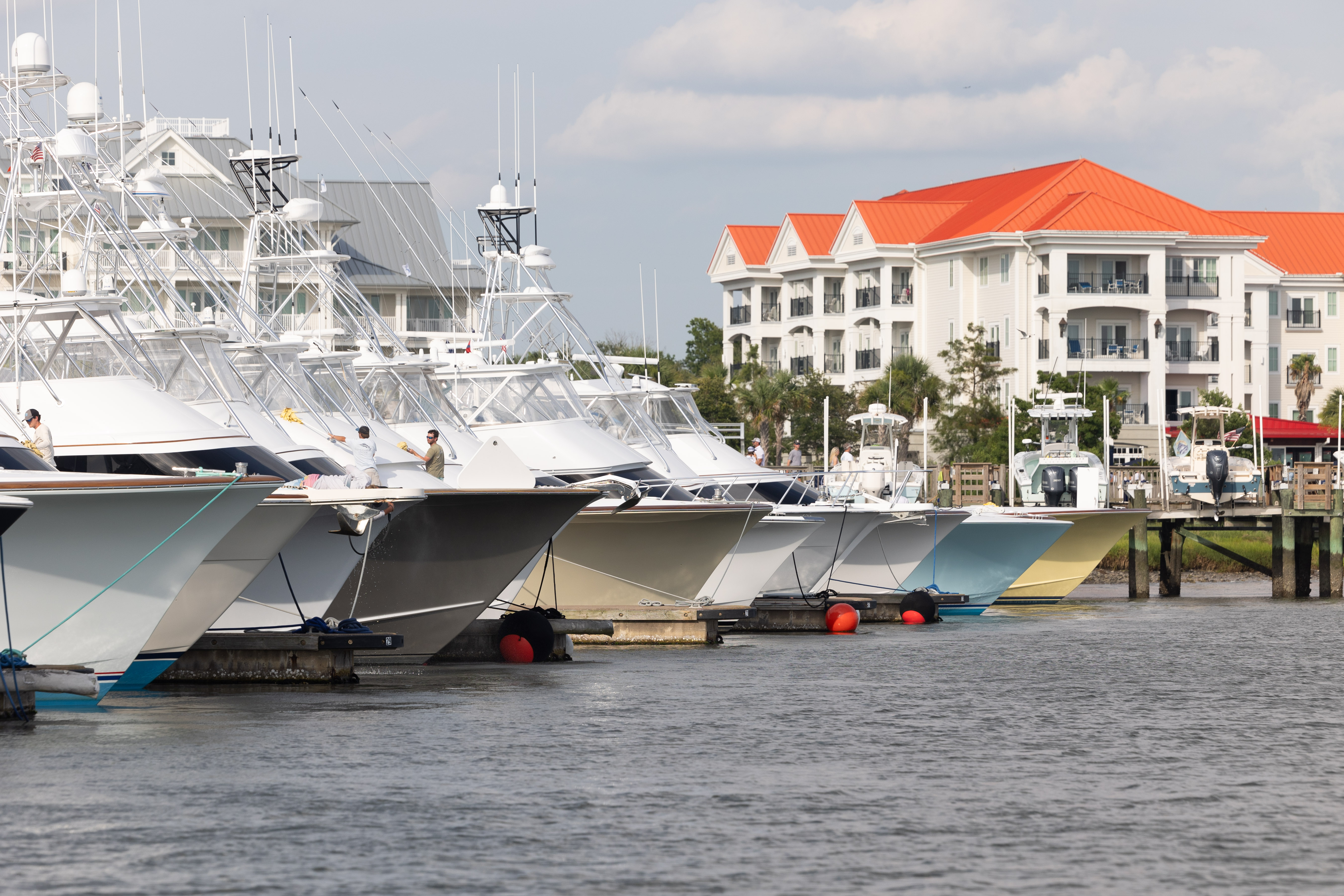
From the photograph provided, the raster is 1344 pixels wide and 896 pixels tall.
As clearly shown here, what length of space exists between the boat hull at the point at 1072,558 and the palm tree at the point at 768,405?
27.5 metres

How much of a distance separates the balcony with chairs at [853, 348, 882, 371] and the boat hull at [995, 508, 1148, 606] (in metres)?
36.7

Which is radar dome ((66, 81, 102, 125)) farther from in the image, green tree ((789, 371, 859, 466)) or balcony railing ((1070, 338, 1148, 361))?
balcony railing ((1070, 338, 1148, 361))

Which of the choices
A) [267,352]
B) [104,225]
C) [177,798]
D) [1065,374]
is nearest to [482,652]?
[267,352]

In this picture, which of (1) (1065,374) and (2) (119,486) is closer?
(2) (119,486)

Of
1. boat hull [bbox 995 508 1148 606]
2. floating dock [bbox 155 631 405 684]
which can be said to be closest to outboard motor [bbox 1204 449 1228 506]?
boat hull [bbox 995 508 1148 606]

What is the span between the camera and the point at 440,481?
80.2ft

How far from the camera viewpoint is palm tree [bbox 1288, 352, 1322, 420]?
268ft

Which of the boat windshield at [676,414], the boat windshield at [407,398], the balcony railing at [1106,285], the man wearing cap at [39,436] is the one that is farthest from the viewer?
the balcony railing at [1106,285]

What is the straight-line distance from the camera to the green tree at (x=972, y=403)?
6669cm

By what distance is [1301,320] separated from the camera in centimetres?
8538

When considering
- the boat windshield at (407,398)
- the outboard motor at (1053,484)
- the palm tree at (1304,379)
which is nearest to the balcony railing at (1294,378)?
the palm tree at (1304,379)

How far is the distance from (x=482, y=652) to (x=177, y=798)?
11457 millimetres

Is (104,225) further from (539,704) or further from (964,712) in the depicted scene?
(964,712)

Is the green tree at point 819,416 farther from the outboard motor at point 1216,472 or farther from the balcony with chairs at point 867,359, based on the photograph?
the outboard motor at point 1216,472
